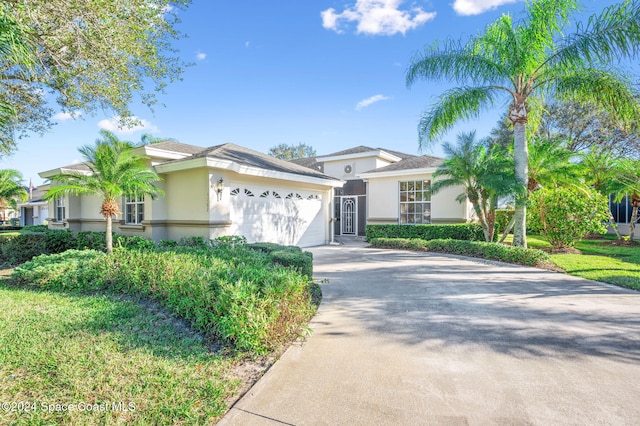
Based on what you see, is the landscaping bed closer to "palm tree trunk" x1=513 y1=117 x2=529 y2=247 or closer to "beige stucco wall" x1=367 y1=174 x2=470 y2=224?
"palm tree trunk" x1=513 y1=117 x2=529 y2=247

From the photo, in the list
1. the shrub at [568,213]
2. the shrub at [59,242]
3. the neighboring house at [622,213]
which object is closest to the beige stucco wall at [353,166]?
the shrub at [568,213]

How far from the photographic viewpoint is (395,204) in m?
16.0

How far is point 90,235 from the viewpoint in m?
11.8

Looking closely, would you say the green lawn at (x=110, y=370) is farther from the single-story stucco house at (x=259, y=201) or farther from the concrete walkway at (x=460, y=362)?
the single-story stucco house at (x=259, y=201)

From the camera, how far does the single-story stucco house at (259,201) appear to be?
10.8m

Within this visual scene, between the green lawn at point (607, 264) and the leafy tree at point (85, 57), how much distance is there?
469 inches

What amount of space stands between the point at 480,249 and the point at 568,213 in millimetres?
3957

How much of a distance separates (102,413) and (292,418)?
1.51 m

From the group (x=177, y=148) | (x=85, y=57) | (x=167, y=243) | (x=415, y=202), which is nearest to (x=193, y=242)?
(x=167, y=243)

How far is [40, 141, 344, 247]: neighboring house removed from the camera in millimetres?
10562

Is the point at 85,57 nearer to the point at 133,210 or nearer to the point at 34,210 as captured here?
the point at 133,210

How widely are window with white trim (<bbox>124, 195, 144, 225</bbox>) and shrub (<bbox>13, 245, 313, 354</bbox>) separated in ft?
17.5

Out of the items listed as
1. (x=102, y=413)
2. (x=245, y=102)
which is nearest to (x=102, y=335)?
(x=102, y=413)

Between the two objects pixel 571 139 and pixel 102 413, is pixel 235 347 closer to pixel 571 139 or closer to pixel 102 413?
pixel 102 413
